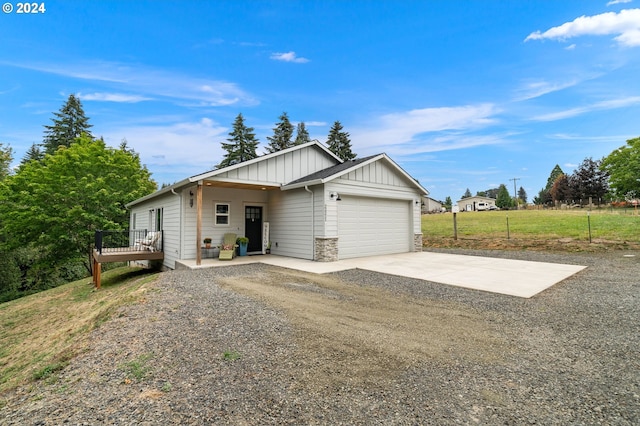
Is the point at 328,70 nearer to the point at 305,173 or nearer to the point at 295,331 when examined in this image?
the point at 305,173

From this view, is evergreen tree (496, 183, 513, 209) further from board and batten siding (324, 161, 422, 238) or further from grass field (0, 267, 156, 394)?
grass field (0, 267, 156, 394)

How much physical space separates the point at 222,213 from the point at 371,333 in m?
9.14

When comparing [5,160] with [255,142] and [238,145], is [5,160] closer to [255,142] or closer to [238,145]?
[238,145]

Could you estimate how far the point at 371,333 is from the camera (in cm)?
380

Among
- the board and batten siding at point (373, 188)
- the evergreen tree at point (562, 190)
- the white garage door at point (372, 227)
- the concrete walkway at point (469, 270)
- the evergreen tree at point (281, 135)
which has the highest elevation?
the evergreen tree at point (281, 135)

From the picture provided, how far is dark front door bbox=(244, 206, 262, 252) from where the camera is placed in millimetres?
12336

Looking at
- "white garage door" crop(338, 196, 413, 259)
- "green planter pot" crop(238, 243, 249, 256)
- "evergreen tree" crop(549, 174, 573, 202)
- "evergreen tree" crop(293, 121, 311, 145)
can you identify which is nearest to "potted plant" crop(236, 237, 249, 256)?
"green planter pot" crop(238, 243, 249, 256)

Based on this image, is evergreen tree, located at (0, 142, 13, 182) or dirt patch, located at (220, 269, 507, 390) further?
evergreen tree, located at (0, 142, 13, 182)

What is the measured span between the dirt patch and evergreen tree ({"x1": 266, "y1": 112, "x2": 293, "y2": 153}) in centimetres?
3238

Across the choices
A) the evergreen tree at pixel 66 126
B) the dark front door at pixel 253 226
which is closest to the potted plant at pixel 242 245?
the dark front door at pixel 253 226

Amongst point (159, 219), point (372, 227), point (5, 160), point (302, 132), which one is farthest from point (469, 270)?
point (302, 132)

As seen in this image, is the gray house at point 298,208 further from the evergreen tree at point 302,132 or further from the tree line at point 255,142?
the evergreen tree at point 302,132

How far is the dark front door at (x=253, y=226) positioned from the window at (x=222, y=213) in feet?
2.65

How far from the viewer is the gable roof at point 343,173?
10.3 metres
